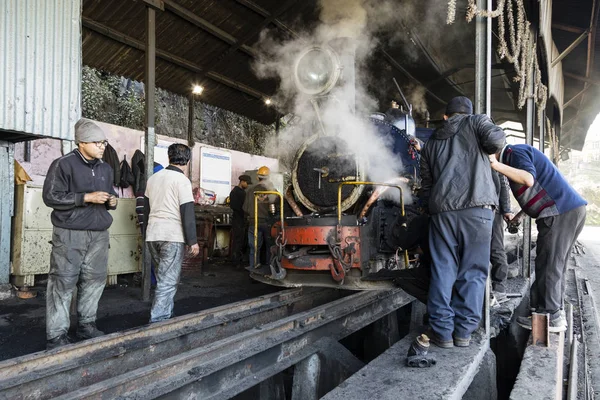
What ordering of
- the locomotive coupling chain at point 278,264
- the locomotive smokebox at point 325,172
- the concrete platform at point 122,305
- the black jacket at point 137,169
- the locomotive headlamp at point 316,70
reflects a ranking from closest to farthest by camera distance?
the concrete platform at point 122,305, the locomotive coupling chain at point 278,264, the locomotive smokebox at point 325,172, the locomotive headlamp at point 316,70, the black jacket at point 137,169

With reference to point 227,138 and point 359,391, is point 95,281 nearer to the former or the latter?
point 359,391

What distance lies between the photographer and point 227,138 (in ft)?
40.1

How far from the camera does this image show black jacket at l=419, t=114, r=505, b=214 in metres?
2.67

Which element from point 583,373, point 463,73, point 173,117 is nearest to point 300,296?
point 583,373

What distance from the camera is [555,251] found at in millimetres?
3396

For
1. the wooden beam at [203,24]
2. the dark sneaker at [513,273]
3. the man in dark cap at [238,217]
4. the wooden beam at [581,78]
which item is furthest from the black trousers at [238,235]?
the wooden beam at [581,78]

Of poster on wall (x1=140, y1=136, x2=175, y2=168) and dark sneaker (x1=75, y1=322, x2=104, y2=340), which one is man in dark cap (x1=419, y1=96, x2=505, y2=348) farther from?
poster on wall (x1=140, y1=136, x2=175, y2=168)

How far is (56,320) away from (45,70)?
3081 millimetres

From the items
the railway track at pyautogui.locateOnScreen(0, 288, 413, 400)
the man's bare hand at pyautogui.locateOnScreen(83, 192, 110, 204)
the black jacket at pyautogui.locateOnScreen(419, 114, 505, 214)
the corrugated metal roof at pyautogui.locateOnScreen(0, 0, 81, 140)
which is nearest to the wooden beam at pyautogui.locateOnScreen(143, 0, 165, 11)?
the corrugated metal roof at pyautogui.locateOnScreen(0, 0, 81, 140)

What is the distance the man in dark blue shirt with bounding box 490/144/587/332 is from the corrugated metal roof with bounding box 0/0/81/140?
4.74m

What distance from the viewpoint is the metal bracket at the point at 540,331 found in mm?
3102

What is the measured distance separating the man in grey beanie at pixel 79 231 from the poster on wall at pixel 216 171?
24.7 feet

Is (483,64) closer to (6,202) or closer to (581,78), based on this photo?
(6,202)

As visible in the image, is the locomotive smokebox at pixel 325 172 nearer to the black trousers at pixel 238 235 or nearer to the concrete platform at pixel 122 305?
the concrete platform at pixel 122 305
